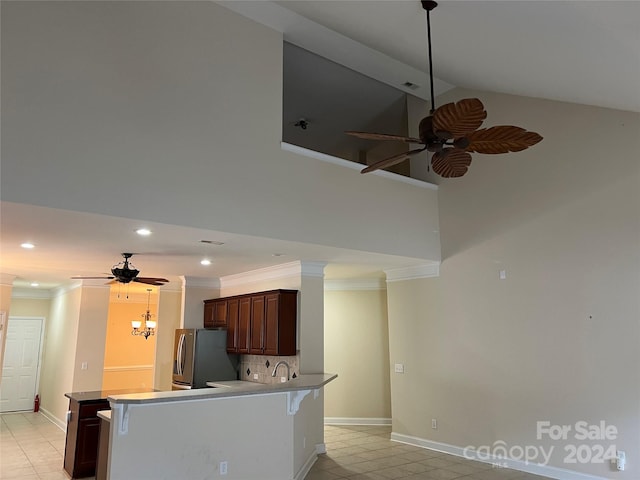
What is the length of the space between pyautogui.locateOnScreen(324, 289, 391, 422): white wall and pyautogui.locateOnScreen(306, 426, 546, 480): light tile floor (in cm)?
116

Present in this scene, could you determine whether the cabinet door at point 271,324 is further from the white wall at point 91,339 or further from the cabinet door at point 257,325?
the white wall at point 91,339

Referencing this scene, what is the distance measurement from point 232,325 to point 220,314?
501 mm

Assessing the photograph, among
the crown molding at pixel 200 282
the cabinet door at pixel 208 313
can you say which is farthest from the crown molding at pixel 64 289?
the cabinet door at pixel 208 313

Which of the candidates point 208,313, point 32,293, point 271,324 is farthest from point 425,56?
point 32,293

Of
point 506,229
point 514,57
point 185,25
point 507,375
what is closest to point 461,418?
point 507,375

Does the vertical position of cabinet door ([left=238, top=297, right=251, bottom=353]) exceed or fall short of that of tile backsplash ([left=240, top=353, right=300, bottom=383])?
it exceeds it

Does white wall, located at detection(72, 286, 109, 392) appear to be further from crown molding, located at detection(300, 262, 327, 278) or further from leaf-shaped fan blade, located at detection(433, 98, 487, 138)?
leaf-shaped fan blade, located at detection(433, 98, 487, 138)

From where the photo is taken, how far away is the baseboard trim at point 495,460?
193 inches

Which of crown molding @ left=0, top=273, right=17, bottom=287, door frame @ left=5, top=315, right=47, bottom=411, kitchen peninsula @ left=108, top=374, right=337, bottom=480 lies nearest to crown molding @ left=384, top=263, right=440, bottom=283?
kitchen peninsula @ left=108, top=374, right=337, bottom=480

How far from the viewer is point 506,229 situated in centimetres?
580

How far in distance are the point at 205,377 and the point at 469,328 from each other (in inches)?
153

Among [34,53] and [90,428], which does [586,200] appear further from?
[90,428]

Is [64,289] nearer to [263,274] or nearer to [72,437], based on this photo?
[72,437]

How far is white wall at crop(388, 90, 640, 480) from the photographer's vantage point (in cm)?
472
